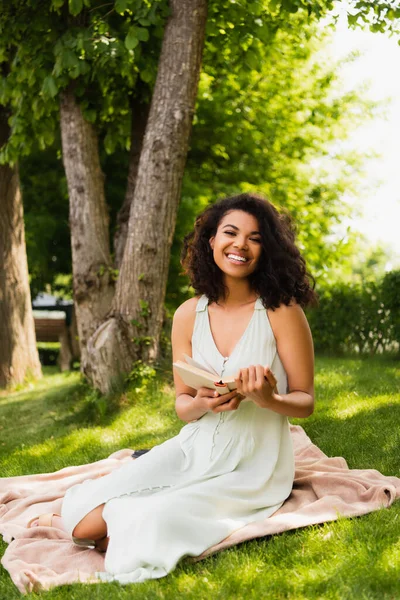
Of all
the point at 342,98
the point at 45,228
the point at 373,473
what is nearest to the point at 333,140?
the point at 342,98

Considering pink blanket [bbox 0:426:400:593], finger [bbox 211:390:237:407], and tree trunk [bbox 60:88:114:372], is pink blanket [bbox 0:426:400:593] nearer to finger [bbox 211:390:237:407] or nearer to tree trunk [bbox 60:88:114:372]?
finger [bbox 211:390:237:407]

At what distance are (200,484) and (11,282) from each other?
7.36 meters

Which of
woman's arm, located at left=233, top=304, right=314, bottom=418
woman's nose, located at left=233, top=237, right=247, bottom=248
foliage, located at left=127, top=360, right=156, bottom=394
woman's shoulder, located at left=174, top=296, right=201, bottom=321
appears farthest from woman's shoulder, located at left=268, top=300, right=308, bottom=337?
foliage, located at left=127, top=360, right=156, bottom=394

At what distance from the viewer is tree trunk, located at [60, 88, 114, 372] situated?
313 inches

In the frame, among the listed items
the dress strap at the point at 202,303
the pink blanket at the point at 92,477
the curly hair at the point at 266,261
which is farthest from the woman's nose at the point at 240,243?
the pink blanket at the point at 92,477

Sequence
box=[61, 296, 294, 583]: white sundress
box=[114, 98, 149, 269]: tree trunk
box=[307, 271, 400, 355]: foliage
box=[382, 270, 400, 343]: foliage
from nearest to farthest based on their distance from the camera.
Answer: box=[61, 296, 294, 583]: white sundress → box=[114, 98, 149, 269]: tree trunk → box=[382, 270, 400, 343]: foliage → box=[307, 271, 400, 355]: foliage

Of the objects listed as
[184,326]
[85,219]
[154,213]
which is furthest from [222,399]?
[85,219]

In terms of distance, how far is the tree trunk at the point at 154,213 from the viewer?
734 centimetres

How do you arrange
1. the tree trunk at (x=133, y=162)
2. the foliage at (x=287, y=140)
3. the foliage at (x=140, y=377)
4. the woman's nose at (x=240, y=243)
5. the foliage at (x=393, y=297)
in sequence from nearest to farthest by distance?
1. the woman's nose at (x=240, y=243)
2. the foliage at (x=140, y=377)
3. the tree trunk at (x=133, y=162)
4. the foliage at (x=393, y=297)
5. the foliage at (x=287, y=140)

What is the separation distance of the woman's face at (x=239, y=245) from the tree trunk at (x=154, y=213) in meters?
3.30

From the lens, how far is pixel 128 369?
7.35 m

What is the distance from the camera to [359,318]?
9.87m

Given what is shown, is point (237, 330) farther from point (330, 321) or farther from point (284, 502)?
point (330, 321)

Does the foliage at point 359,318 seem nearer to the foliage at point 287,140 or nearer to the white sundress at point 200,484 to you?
the foliage at point 287,140
